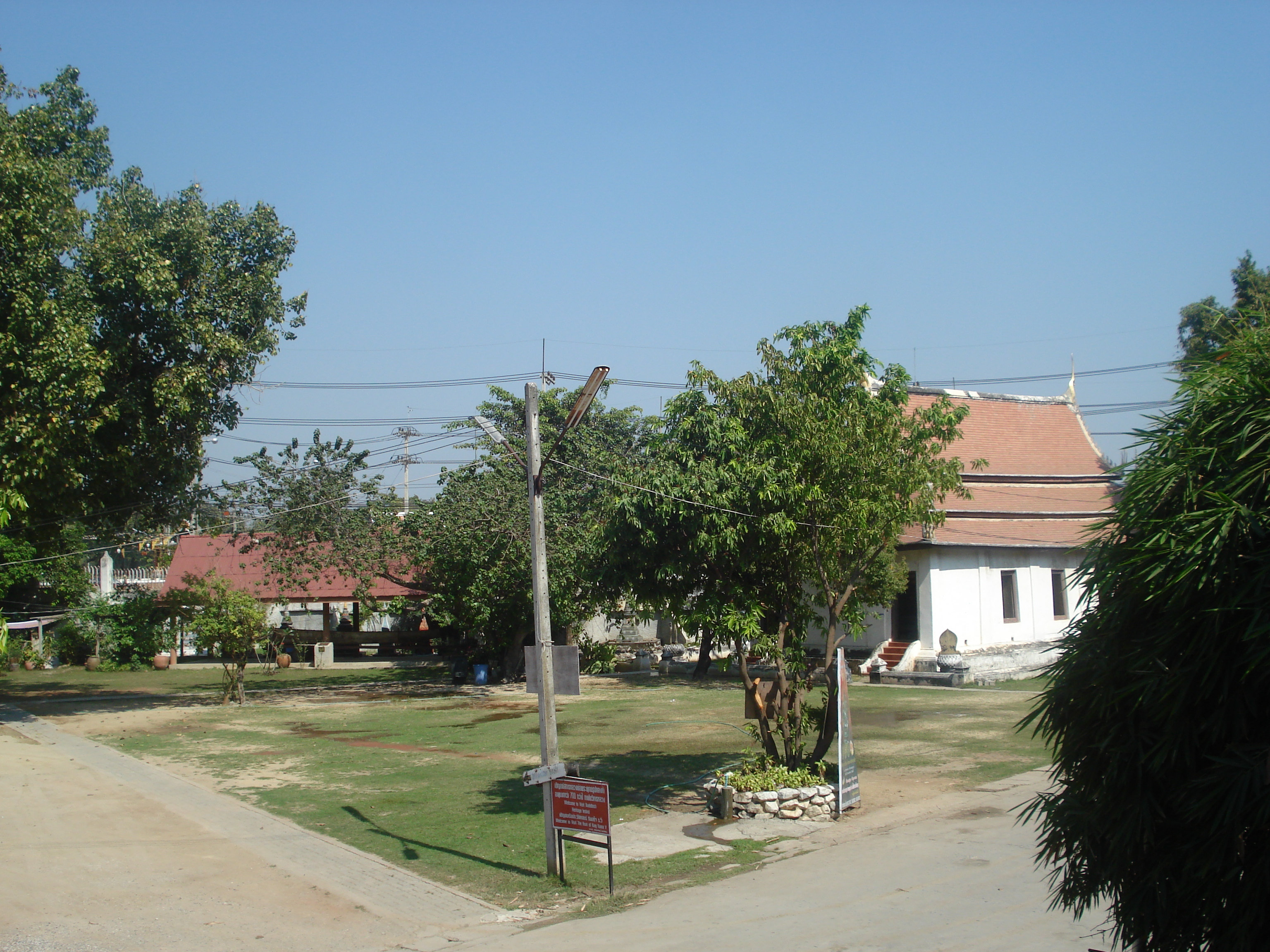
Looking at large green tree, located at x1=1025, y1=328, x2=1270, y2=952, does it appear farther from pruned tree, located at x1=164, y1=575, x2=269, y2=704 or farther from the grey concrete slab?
pruned tree, located at x1=164, y1=575, x2=269, y2=704

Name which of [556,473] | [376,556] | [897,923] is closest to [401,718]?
[376,556]

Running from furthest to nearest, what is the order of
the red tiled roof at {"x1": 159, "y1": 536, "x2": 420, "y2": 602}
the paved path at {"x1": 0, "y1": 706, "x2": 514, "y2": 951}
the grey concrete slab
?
the red tiled roof at {"x1": 159, "y1": 536, "x2": 420, "y2": 602}
the grey concrete slab
the paved path at {"x1": 0, "y1": 706, "x2": 514, "y2": 951}

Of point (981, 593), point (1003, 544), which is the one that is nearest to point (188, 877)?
point (981, 593)

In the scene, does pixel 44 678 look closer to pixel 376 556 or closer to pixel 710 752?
pixel 376 556

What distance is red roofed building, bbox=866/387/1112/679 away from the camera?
28.7 meters

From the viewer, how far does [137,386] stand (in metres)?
23.6

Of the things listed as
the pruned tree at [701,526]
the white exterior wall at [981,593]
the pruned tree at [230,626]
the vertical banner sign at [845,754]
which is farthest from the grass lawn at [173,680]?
the vertical banner sign at [845,754]

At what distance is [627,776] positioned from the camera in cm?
1534

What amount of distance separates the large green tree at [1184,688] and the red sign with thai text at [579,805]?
528cm

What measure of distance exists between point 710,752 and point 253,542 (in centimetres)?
2101

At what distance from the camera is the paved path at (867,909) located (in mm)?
7645

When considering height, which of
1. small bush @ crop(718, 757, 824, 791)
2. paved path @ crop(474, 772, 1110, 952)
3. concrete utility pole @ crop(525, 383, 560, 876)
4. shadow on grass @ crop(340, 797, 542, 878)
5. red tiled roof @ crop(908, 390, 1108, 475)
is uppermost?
red tiled roof @ crop(908, 390, 1108, 475)

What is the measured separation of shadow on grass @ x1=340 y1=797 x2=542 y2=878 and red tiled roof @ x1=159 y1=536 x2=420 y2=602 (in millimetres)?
19742

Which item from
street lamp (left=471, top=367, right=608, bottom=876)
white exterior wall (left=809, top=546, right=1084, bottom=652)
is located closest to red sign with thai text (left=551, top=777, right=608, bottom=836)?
street lamp (left=471, top=367, right=608, bottom=876)
